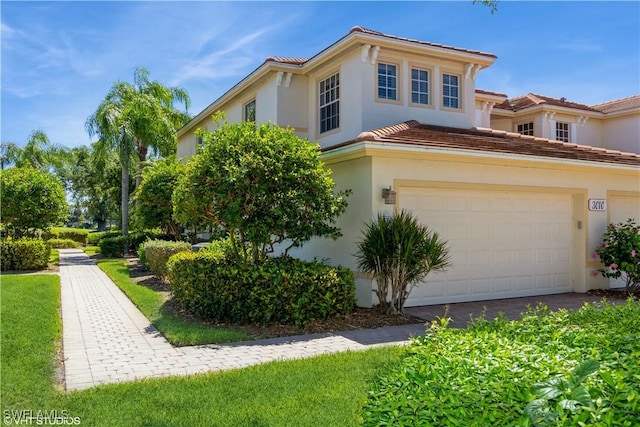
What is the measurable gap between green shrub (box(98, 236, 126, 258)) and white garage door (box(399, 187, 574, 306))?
713 inches

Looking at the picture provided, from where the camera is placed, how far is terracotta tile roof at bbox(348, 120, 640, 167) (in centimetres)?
981

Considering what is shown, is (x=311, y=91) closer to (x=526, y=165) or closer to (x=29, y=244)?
(x=526, y=165)

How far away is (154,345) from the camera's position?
7.04m

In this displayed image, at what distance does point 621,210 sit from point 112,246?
21608 mm

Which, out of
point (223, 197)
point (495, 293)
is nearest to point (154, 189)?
point (223, 197)

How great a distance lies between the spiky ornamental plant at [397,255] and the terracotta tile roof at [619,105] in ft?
52.3

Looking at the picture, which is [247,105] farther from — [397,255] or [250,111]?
[397,255]

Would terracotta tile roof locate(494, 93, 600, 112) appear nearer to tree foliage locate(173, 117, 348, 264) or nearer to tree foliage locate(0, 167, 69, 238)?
tree foliage locate(173, 117, 348, 264)

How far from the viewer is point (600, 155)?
12.5 m

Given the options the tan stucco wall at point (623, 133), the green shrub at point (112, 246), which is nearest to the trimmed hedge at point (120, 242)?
the green shrub at point (112, 246)

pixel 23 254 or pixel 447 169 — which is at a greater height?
pixel 447 169

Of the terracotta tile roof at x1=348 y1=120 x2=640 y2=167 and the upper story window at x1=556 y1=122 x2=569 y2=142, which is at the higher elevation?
the upper story window at x1=556 y1=122 x2=569 y2=142

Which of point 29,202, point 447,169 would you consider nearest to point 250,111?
point 29,202

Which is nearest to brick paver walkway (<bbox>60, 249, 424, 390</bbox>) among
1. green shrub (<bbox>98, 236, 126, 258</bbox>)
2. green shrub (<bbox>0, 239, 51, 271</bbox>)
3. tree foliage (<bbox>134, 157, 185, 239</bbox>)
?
green shrub (<bbox>0, 239, 51, 271</bbox>)
